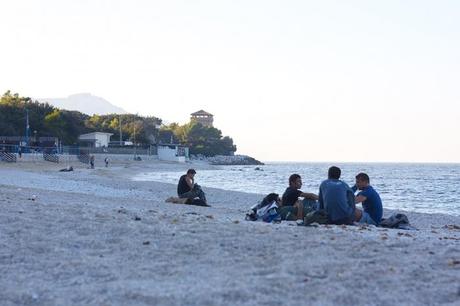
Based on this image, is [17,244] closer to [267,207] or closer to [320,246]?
[320,246]

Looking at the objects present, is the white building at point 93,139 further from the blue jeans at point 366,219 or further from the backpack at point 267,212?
the blue jeans at point 366,219

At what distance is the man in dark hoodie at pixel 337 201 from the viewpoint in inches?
368

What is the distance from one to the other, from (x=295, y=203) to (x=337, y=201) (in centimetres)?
141

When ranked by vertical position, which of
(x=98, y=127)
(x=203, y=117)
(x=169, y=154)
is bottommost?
(x=169, y=154)

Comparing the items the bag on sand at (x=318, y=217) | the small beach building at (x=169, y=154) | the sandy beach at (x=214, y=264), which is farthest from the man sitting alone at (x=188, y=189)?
the small beach building at (x=169, y=154)

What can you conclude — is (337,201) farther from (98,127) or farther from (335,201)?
(98,127)

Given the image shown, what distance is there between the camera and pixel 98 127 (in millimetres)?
112250

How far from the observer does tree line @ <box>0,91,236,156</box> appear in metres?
82.8

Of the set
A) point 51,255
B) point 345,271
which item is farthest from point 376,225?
point 51,255

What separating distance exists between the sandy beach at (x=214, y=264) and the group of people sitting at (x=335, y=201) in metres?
1.02

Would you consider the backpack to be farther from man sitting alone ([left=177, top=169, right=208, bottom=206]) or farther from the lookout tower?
the lookout tower

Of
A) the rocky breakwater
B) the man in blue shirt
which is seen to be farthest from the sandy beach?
the rocky breakwater

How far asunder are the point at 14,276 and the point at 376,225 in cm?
637

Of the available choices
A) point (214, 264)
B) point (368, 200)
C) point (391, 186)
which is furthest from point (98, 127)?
point (214, 264)
